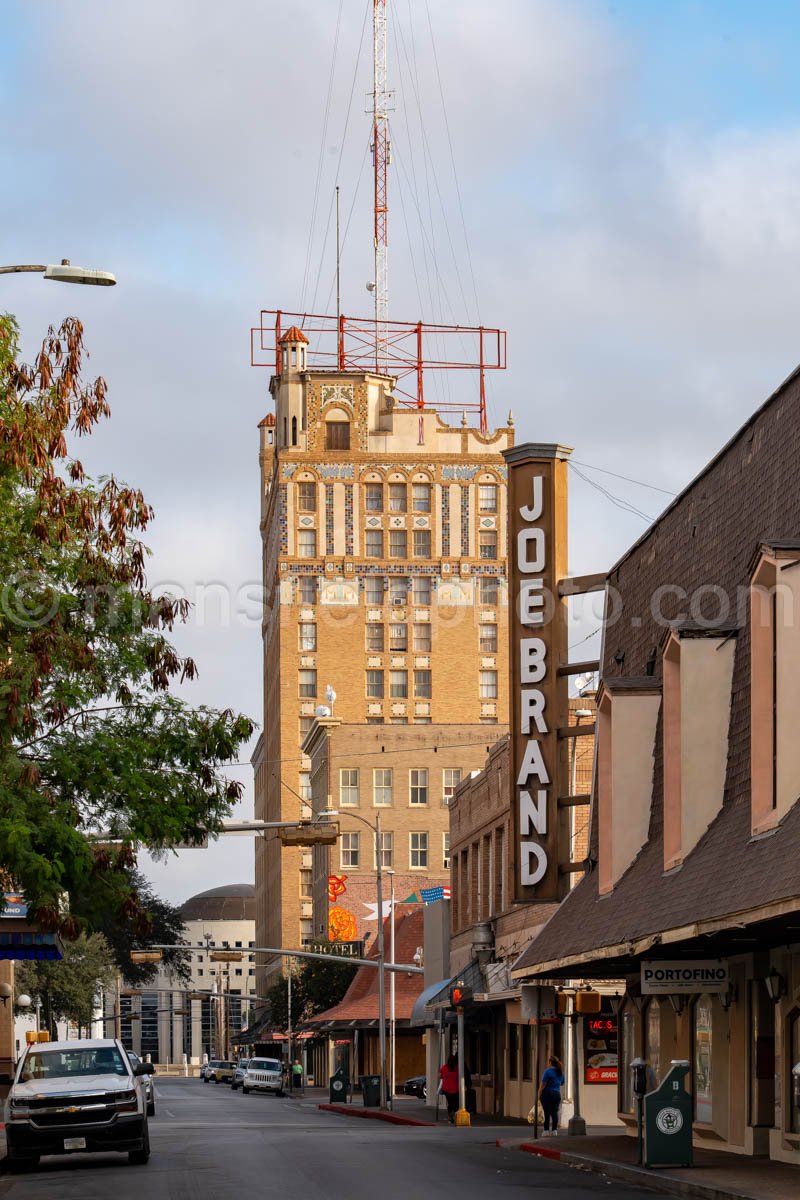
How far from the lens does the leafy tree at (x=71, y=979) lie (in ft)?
247

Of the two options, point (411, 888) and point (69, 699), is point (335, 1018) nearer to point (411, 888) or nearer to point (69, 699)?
point (411, 888)

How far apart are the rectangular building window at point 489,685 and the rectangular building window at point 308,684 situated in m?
11.7

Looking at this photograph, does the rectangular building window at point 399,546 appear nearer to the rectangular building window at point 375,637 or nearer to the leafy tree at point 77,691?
the rectangular building window at point 375,637

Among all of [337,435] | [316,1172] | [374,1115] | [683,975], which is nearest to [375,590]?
[337,435]

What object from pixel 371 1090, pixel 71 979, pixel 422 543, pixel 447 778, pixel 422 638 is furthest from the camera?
pixel 422 543

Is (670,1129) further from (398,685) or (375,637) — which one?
(375,637)

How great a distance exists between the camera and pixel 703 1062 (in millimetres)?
25750

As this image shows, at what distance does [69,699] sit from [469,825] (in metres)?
36.7

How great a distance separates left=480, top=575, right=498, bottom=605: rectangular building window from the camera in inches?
5118

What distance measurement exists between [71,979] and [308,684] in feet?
174

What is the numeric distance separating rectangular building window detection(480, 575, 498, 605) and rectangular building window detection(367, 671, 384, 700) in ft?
29.4

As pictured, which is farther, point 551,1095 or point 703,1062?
point 551,1095

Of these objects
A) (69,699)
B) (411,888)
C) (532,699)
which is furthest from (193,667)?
(411,888)

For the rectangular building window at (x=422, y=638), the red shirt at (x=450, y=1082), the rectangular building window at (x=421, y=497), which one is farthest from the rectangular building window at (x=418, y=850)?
the red shirt at (x=450, y=1082)
